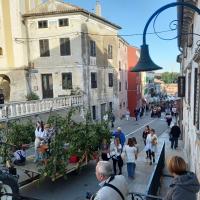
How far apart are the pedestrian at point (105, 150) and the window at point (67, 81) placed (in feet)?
50.8

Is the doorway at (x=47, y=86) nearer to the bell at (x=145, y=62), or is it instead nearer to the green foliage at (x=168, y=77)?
the bell at (x=145, y=62)

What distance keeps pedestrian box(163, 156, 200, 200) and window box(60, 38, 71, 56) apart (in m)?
22.9

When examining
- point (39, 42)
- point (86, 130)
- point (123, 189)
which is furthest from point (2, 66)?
point (123, 189)

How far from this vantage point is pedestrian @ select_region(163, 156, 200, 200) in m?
3.30

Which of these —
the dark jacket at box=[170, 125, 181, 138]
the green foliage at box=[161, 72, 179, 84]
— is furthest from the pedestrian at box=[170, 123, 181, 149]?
the green foliage at box=[161, 72, 179, 84]

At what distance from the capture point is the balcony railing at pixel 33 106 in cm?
1745

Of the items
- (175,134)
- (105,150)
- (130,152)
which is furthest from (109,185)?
(175,134)

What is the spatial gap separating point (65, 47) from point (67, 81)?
3187mm

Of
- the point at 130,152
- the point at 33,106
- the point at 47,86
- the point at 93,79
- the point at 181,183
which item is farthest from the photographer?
the point at 93,79

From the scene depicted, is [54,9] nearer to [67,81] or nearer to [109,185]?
[67,81]

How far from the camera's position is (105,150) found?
10688 millimetres

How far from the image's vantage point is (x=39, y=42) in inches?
1024

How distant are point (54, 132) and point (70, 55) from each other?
17.1 m

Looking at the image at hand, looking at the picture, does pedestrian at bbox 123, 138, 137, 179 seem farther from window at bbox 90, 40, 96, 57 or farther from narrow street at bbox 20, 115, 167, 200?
window at bbox 90, 40, 96, 57
